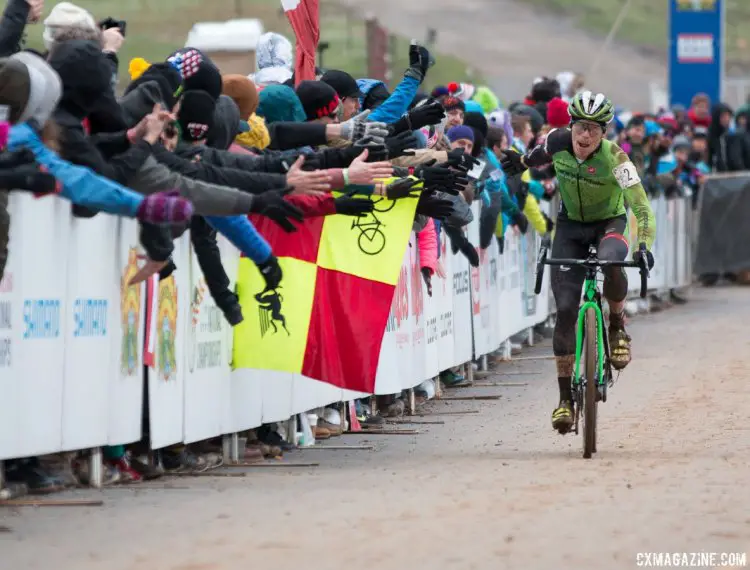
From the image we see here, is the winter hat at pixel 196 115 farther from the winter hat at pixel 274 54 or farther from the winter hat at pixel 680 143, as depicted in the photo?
the winter hat at pixel 680 143

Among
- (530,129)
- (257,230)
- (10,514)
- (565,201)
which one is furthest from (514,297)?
(10,514)

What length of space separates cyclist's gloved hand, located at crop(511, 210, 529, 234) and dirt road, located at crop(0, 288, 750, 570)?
5.50 m

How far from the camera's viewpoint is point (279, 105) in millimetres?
13320

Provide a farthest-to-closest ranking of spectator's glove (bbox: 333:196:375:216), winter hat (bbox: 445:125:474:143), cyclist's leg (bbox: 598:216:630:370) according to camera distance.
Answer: winter hat (bbox: 445:125:474:143)
cyclist's leg (bbox: 598:216:630:370)
spectator's glove (bbox: 333:196:375:216)

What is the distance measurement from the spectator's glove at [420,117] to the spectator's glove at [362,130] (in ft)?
1.36

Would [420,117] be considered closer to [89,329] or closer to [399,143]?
[399,143]

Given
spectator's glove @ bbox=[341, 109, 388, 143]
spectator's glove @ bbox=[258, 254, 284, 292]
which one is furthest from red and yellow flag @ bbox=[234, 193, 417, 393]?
spectator's glove @ bbox=[341, 109, 388, 143]

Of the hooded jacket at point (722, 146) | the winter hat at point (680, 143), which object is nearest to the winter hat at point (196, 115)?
the winter hat at point (680, 143)

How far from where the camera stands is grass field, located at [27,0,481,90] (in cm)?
4034

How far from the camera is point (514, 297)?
21.1 m

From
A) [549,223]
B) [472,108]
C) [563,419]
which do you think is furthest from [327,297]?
[549,223]

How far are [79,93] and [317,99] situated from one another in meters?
3.24

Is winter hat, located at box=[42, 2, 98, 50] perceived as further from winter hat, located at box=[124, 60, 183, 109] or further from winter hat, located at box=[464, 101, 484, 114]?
winter hat, located at box=[464, 101, 484, 114]

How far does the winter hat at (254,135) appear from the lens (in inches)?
501
